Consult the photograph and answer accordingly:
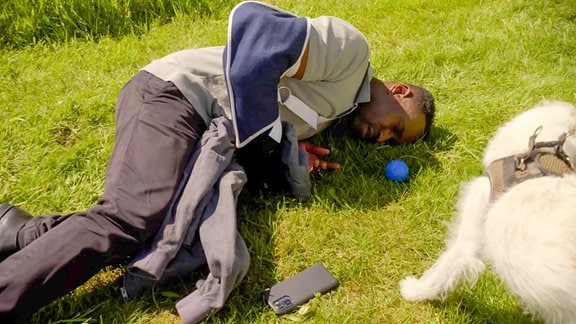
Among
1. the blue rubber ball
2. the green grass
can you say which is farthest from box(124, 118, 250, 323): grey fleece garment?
the blue rubber ball

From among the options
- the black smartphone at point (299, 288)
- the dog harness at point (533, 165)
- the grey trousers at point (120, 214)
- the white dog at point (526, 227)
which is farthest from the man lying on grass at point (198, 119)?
the dog harness at point (533, 165)

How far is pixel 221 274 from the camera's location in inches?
90.5

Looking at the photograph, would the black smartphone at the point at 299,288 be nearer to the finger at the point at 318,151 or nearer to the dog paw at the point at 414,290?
the dog paw at the point at 414,290

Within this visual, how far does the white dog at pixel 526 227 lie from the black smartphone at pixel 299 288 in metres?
0.36

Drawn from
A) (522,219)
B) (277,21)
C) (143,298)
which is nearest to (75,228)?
(143,298)

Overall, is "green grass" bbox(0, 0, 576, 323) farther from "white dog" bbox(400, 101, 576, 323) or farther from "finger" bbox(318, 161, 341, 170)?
"white dog" bbox(400, 101, 576, 323)

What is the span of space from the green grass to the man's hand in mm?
56

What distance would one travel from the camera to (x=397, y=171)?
3.13 m

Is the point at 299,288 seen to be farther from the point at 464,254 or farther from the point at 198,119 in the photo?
the point at 198,119

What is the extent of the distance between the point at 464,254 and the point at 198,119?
4.80ft

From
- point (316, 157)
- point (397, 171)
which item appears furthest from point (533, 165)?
point (316, 157)

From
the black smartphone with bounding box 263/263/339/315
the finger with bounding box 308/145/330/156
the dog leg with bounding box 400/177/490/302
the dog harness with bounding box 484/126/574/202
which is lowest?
the black smartphone with bounding box 263/263/339/315

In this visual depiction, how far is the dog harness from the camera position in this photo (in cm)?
205

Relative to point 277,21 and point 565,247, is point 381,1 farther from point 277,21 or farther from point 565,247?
point 565,247
